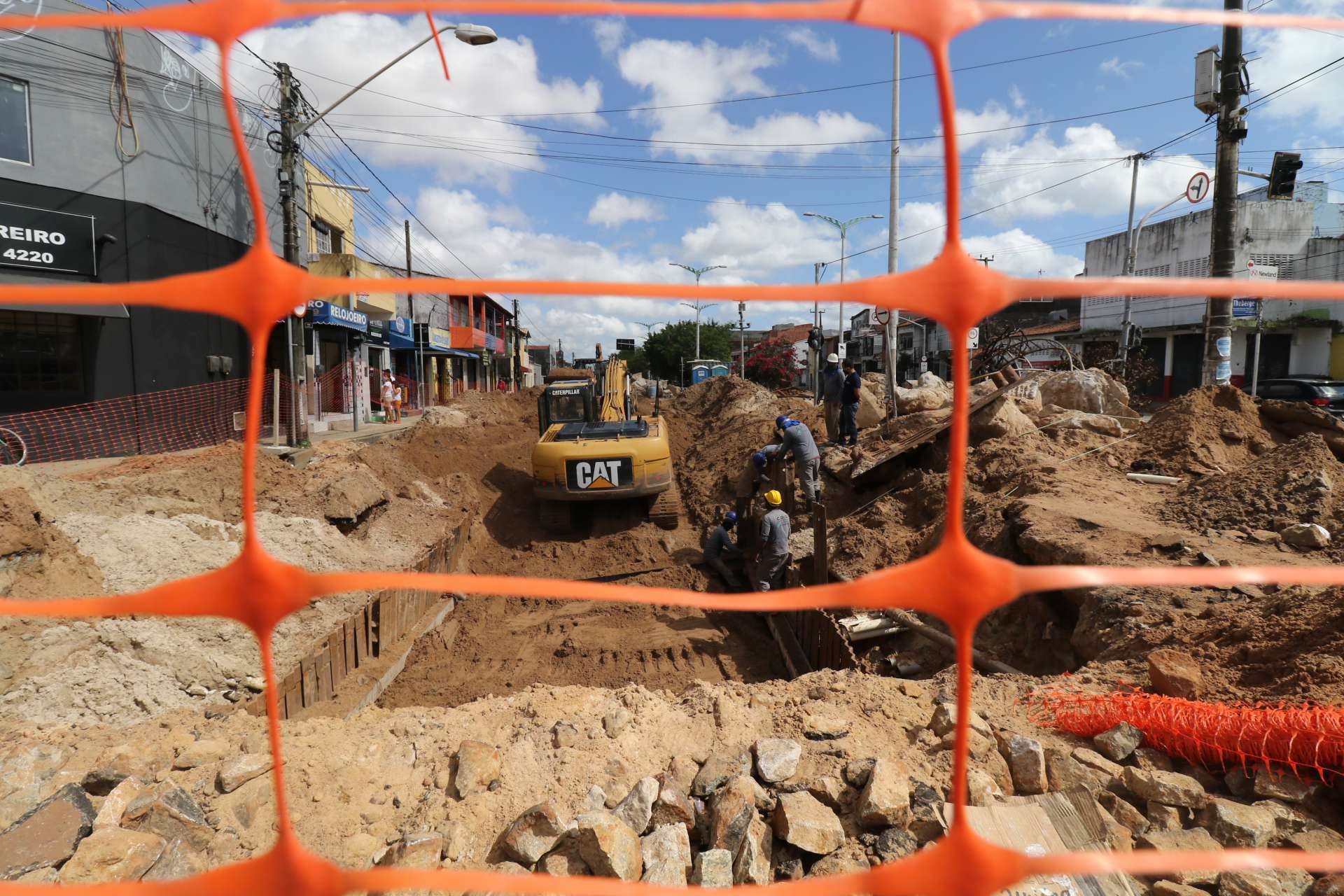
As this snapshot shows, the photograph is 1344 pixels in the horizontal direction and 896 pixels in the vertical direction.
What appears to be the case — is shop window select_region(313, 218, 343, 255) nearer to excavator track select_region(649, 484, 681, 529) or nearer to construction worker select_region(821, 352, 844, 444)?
excavator track select_region(649, 484, 681, 529)

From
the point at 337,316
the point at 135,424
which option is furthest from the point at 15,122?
the point at 337,316

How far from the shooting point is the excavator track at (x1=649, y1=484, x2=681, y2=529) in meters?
10.4

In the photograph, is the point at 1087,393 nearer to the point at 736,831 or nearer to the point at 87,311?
the point at 736,831

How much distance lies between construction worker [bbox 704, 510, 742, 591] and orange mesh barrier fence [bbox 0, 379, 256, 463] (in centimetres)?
834

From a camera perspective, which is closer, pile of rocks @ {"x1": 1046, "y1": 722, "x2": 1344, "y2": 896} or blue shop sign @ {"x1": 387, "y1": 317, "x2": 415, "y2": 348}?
pile of rocks @ {"x1": 1046, "y1": 722, "x2": 1344, "y2": 896}

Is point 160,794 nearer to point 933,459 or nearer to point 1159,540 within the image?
point 1159,540

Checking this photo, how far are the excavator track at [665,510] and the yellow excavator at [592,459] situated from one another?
0.01 meters

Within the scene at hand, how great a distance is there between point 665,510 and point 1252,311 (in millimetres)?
23600

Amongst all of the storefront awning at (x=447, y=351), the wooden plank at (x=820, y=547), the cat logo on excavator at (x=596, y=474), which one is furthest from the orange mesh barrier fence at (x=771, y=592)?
the storefront awning at (x=447, y=351)

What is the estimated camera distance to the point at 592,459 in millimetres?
9375

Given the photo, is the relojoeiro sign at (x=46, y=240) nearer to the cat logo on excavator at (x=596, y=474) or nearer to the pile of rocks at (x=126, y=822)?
the cat logo on excavator at (x=596, y=474)

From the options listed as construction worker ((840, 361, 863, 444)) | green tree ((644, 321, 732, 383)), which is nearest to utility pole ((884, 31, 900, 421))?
construction worker ((840, 361, 863, 444))

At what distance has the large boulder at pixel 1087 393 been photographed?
38.9 ft

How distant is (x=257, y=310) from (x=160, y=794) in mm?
2214
